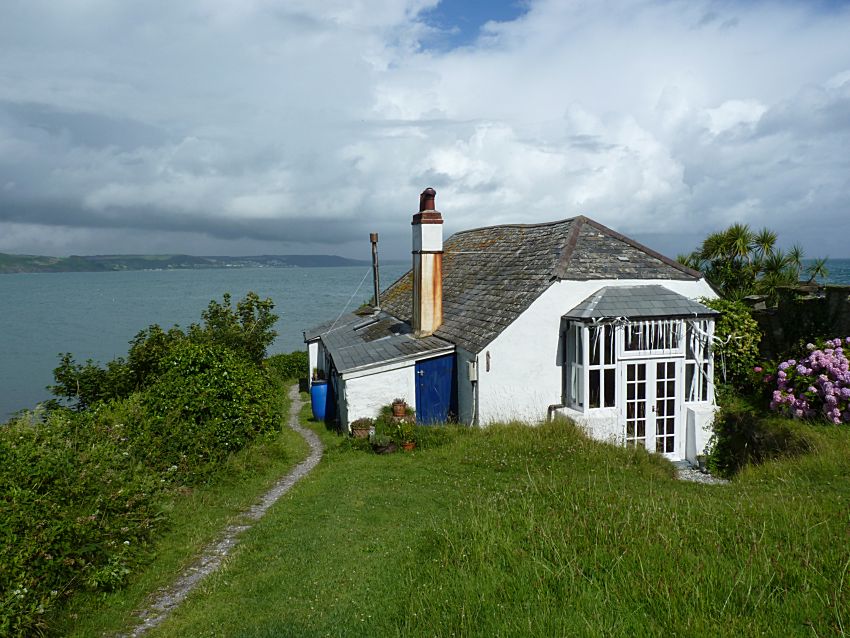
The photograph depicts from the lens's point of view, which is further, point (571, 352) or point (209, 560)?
point (571, 352)

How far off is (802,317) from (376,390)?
1123 cm

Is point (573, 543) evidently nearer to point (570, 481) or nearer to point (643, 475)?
point (570, 481)

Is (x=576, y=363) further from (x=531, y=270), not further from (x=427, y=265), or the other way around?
(x=427, y=265)

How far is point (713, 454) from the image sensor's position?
1421cm

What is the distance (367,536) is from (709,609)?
498 centimetres

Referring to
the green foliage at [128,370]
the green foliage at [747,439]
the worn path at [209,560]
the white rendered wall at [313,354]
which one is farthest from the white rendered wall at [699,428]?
the white rendered wall at [313,354]

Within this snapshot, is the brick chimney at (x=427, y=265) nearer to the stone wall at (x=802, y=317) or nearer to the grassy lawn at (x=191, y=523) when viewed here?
the grassy lawn at (x=191, y=523)

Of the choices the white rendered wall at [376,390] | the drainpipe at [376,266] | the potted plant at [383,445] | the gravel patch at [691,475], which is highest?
the drainpipe at [376,266]

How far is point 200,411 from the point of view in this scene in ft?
44.6

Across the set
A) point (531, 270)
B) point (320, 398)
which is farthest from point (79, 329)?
point (531, 270)

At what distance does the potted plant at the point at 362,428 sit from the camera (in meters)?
15.2

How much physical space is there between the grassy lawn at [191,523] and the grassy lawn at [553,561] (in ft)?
2.84

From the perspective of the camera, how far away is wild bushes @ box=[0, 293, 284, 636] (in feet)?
23.4

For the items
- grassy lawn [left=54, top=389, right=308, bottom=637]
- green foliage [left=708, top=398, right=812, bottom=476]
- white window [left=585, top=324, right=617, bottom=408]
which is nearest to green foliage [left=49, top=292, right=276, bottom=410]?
grassy lawn [left=54, top=389, right=308, bottom=637]
